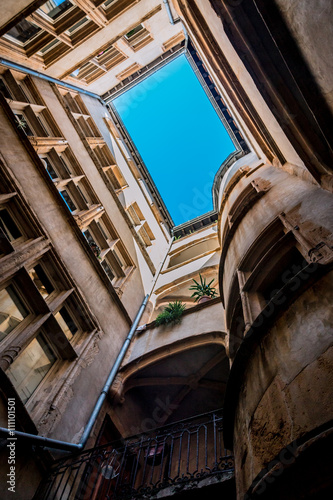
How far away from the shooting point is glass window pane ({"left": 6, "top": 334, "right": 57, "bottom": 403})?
6.01 m

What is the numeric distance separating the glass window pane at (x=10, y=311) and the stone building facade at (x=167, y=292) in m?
0.04

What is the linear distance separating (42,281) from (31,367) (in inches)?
90.9

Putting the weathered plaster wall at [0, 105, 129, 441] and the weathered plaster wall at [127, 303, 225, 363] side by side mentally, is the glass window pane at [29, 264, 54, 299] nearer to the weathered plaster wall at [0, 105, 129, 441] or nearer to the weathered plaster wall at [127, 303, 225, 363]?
the weathered plaster wall at [0, 105, 129, 441]

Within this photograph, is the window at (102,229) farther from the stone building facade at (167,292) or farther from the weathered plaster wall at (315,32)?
the weathered plaster wall at (315,32)

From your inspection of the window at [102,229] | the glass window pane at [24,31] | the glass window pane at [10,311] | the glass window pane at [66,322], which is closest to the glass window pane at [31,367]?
the glass window pane at [10,311]

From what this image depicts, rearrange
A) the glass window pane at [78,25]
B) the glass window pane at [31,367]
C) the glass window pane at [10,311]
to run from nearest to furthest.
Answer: the glass window pane at [31,367] → the glass window pane at [10,311] → the glass window pane at [78,25]

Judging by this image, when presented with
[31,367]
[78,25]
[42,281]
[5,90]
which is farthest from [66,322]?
[78,25]

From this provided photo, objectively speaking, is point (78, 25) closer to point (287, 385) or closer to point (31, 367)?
point (31, 367)

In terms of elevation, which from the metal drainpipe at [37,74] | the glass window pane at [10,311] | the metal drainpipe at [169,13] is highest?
the metal drainpipe at [169,13]

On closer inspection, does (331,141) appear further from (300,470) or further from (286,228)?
(300,470)

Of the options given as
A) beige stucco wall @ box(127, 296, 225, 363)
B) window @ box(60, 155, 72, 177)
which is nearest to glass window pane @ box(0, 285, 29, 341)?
beige stucco wall @ box(127, 296, 225, 363)

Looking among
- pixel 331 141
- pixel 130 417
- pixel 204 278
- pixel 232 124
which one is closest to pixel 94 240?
pixel 204 278

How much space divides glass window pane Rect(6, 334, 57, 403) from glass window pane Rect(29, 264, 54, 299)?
1.26m

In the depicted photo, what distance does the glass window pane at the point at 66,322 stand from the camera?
793cm
